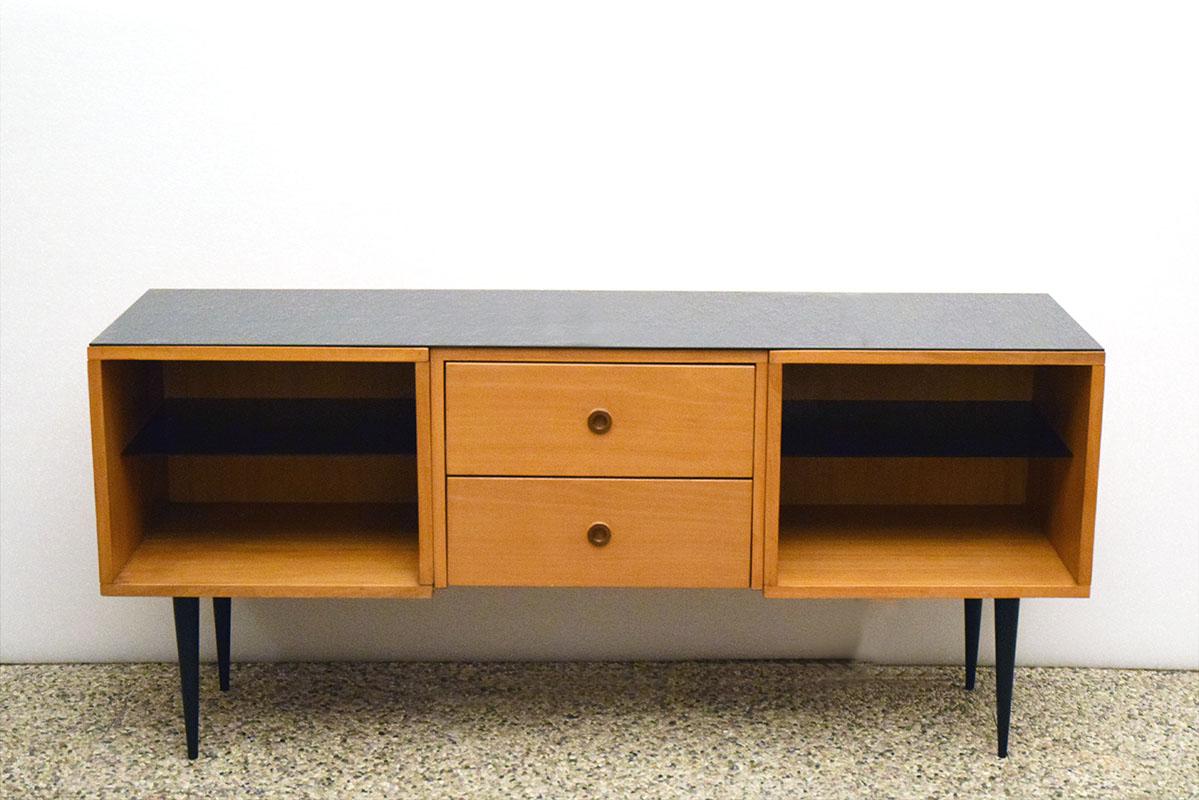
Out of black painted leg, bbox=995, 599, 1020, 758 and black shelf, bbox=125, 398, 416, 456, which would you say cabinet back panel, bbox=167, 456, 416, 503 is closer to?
black shelf, bbox=125, 398, 416, 456

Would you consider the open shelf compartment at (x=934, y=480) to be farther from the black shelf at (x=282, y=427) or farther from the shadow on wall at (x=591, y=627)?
A: the black shelf at (x=282, y=427)

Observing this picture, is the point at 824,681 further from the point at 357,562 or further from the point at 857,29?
the point at 857,29

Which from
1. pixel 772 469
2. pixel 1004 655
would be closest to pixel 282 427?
pixel 772 469

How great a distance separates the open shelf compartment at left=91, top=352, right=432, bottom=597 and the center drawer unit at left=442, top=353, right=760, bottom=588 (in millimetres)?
74

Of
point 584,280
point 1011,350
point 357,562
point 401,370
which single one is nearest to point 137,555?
point 357,562

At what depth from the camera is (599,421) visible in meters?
1.85

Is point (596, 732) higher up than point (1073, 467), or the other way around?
point (1073, 467)

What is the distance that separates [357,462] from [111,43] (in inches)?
29.6

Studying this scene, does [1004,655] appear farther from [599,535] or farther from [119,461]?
[119,461]

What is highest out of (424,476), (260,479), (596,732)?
(424,476)

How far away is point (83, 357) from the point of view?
2.26 m

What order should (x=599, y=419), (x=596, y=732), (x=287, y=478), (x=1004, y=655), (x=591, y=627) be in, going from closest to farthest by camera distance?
(x=599, y=419) < (x=1004, y=655) < (x=596, y=732) < (x=287, y=478) < (x=591, y=627)

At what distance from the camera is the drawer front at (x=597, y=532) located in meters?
1.87

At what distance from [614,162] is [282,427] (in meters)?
0.66
